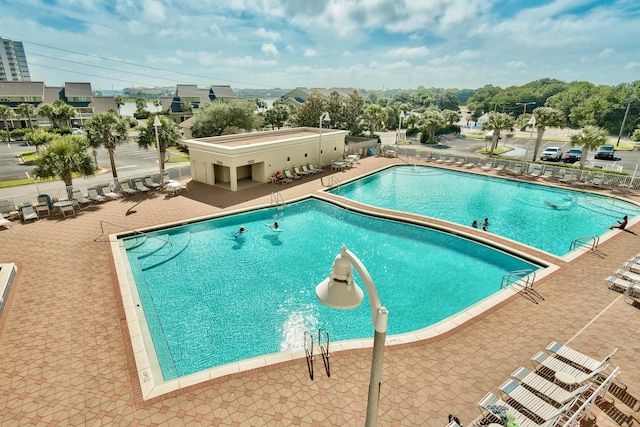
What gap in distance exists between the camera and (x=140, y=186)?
21.5 meters

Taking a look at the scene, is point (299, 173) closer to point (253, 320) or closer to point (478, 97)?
point (253, 320)

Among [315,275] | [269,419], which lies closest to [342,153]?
[315,275]

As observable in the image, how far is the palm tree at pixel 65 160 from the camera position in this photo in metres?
17.8

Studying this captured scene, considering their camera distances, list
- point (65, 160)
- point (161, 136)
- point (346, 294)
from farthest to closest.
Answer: point (161, 136)
point (65, 160)
point (346, 294)

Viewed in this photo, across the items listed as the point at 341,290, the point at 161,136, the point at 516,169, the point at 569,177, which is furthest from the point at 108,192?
the point at 569,177

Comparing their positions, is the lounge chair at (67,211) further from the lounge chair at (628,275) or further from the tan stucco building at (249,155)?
the lounge chair at (628,275)

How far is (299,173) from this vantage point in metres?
26.4

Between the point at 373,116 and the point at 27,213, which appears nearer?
the point at 27,213

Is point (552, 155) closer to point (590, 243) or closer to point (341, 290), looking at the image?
point (590, 243)

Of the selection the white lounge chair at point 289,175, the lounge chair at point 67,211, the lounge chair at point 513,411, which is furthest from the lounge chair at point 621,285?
the lounge chair at point 67,211

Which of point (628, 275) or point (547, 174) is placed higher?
point (547, 174)

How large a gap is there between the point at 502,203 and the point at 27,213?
28.9 meters

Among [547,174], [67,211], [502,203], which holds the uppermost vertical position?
[547,174]

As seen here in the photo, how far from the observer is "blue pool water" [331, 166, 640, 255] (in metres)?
18.2
